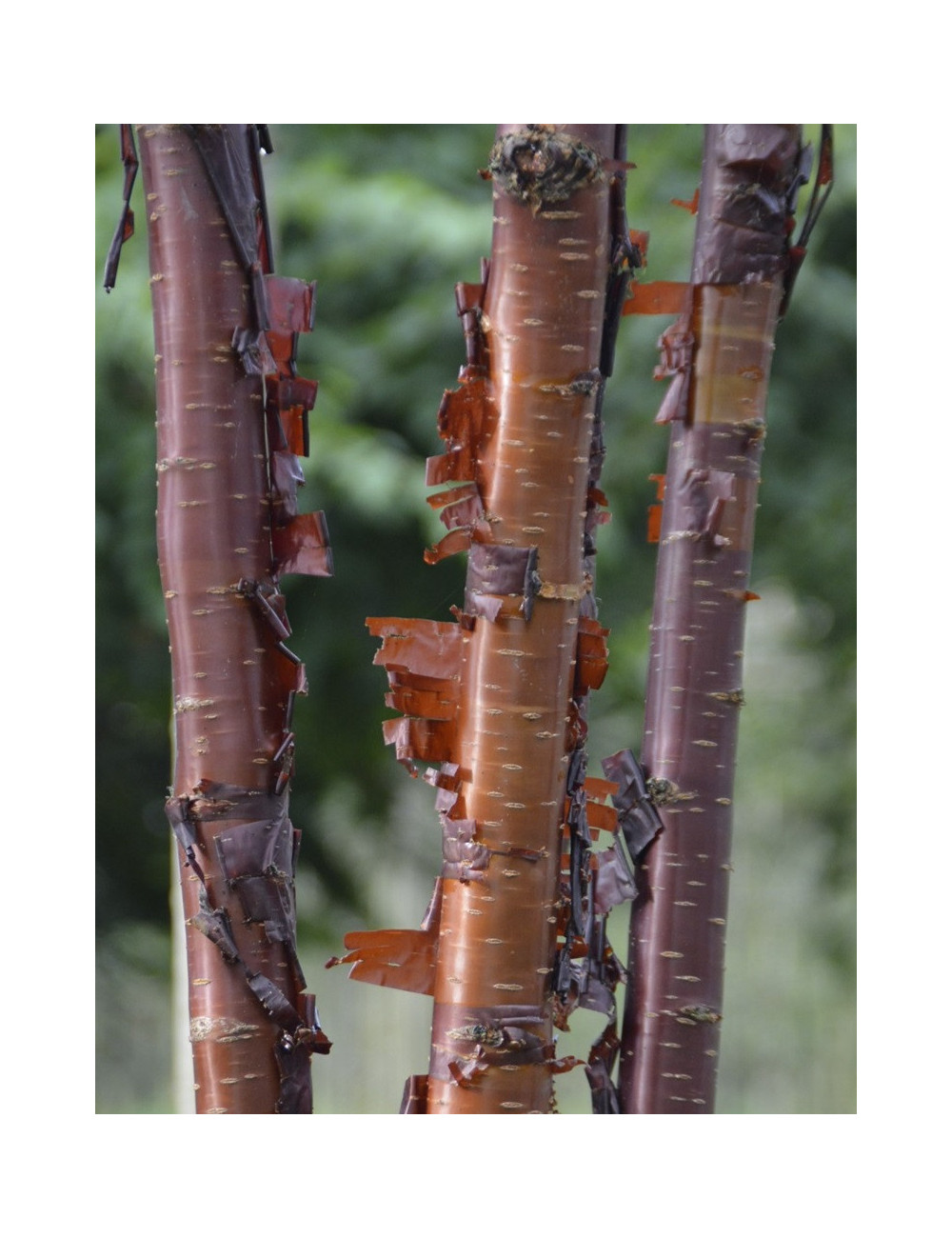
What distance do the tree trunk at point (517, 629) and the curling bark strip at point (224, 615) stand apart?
99mm

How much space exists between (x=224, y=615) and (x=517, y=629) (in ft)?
0.65

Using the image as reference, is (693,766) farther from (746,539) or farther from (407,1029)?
(407,1029)

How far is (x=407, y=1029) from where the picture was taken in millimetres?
1201

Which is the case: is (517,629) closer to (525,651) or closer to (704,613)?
(525,651)

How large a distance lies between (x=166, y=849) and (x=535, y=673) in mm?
489

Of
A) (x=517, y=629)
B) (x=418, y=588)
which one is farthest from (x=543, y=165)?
(x=418, y=588)

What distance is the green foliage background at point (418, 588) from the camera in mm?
1069

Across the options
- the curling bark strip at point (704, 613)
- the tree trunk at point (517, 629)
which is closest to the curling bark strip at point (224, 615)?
the tree trunk at point (517, 629)

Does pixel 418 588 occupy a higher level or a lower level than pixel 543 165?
lower

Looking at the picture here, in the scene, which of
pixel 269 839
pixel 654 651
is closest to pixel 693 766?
pixel 654 651

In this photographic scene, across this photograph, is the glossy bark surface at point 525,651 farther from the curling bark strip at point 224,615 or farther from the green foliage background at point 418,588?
the green foliage background at point 418,588

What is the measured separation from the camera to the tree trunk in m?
0.78

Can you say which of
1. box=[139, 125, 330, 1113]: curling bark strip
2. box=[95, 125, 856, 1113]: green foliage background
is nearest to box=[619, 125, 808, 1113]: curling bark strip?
box=[95, 125, 856, 1113]: green foliage background

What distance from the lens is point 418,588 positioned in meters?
1.18
